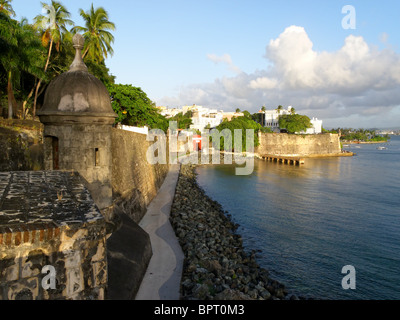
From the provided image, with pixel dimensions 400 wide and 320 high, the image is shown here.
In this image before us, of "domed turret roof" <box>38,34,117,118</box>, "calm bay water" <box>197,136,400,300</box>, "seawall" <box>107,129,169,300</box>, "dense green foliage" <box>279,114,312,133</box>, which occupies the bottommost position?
"calm bay water" <box>197,136,400,300</box>

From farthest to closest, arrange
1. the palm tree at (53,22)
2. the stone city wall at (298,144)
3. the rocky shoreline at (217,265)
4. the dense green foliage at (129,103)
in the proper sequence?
the stone city wall at (298,144), the dense green foliage at (129,103), the palm tree at (53,22), the rocky shoreline at (217,265)

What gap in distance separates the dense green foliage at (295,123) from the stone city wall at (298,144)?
5.69 m

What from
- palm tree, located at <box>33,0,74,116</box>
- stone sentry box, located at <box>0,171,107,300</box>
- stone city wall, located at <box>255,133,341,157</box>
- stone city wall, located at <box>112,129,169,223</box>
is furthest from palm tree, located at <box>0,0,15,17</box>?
stone city wall, located at <box>255,133,341,157</box>

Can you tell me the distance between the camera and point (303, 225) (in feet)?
68.3

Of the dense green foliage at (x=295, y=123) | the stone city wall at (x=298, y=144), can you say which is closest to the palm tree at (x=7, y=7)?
the stone city wall at (x=298, y=144)

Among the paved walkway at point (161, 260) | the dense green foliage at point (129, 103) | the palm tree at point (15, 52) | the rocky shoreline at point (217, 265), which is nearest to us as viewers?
the paved walkway at point (161, 260)

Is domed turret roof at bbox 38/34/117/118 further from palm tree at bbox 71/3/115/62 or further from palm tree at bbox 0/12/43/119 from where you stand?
palm tree at bbox 71/3/115/62

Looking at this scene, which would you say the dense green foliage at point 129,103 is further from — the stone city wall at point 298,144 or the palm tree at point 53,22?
the stone city wall at point 298,144

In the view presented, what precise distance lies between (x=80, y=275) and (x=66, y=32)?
24785 mm

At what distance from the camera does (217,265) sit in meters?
12.0

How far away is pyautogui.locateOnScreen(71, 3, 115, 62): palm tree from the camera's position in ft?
87.5

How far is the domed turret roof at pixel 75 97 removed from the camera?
25.8ft

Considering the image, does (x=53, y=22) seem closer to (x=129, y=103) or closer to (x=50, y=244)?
(x=129, y=103)

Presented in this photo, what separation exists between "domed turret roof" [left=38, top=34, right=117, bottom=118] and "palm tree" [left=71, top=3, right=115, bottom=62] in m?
20.6
